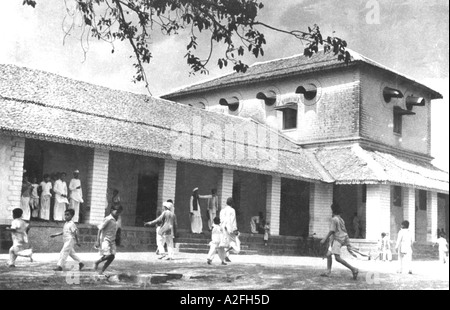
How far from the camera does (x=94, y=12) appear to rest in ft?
30.3

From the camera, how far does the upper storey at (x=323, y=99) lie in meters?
20.3

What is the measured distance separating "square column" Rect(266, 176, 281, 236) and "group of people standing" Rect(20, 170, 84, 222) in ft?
20.8

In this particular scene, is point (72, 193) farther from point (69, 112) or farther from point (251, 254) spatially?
point (251, 254)

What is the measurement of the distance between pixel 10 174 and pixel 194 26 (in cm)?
584

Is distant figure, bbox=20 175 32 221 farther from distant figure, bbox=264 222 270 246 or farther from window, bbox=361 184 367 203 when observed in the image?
window, bbox=361 184 367 203

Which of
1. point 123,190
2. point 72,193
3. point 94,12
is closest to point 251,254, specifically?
point 123,190

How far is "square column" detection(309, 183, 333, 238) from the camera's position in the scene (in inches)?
775

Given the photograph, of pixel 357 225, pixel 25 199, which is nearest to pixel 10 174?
pixel 25 199

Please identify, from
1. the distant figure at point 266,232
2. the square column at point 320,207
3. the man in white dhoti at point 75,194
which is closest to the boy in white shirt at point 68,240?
the man in white dhoti at point 75,194

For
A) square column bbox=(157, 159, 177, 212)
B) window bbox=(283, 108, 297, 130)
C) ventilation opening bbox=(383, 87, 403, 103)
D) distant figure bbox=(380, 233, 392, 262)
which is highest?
ventilation opening bbox=(383, 87, 403, 103)

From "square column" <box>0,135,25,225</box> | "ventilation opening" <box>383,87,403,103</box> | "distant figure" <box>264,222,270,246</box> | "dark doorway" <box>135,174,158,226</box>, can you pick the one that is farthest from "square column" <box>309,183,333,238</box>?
"square column" <box>0,135,25,225</box>

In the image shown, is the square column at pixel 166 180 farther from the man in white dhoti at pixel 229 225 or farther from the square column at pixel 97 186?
the man in white dhoti at pixel 229 225

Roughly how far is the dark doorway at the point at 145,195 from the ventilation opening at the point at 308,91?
6529 mm

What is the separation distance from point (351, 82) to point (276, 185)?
4.46 metres
